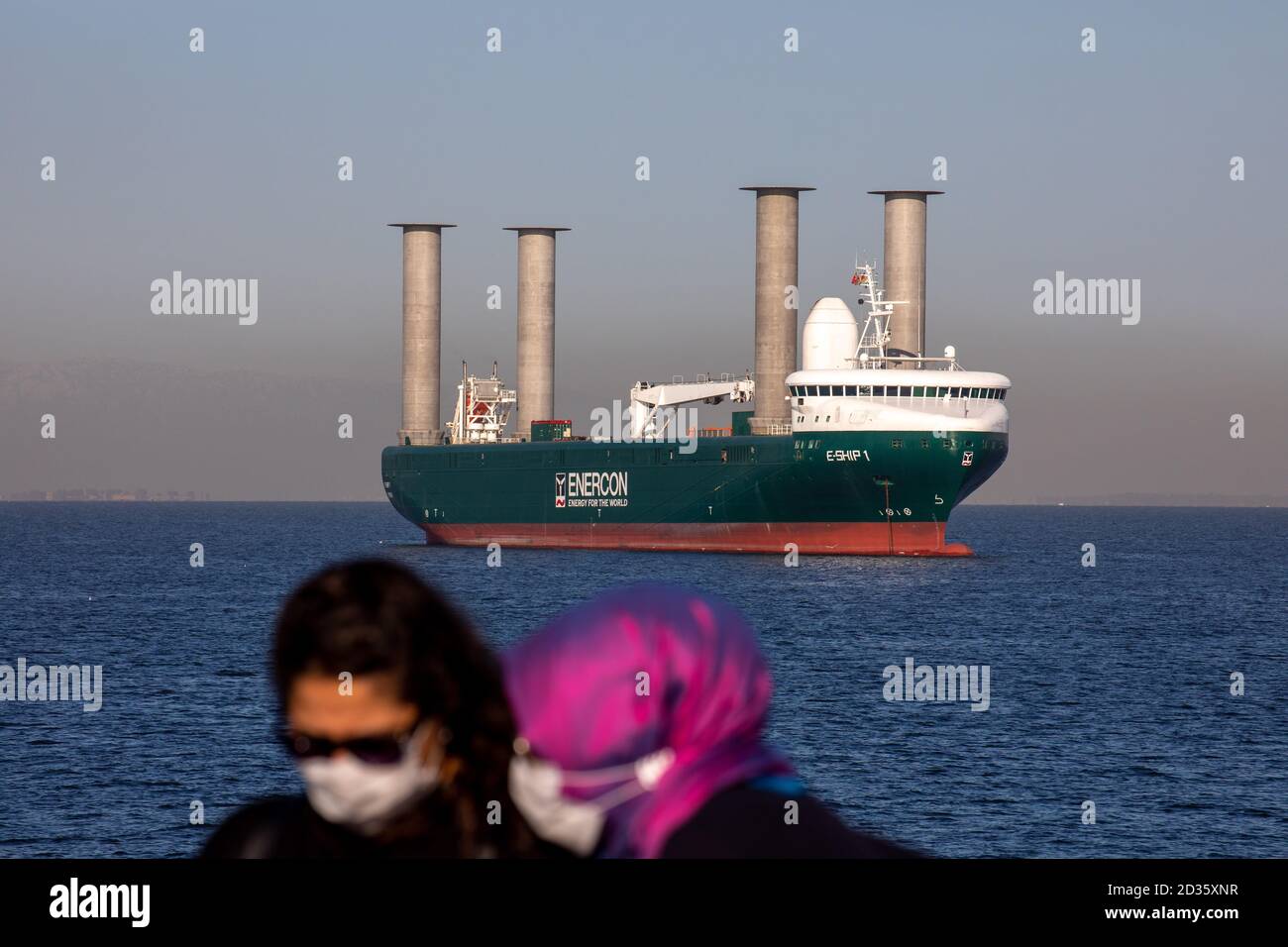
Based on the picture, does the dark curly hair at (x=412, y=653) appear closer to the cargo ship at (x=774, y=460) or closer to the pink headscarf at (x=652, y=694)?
the pink headscarf at (x=652, y=694)

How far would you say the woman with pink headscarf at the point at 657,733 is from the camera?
2588 mm

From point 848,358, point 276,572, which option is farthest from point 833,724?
point 276,572

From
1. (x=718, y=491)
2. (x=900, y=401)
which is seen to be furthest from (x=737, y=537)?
(x=900, y=401)

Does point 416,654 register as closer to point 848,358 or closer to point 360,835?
point 360,835

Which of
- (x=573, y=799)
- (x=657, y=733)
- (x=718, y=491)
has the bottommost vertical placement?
(x=573, y=799)

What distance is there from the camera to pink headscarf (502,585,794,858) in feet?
8.48

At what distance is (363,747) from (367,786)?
0.06 metres

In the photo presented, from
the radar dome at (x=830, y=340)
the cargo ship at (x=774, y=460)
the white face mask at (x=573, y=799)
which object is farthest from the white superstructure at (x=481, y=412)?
the white face mask at (x=573, y=799)

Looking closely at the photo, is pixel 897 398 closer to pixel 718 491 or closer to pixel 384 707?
pixel 718 491

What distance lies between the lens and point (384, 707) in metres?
2.66

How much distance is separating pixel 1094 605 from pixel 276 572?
5475cm

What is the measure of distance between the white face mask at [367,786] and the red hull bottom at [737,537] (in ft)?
298

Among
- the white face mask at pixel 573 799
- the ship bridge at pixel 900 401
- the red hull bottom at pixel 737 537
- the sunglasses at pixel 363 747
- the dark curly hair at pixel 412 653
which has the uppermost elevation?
the ship bridge at pixel 900 401
